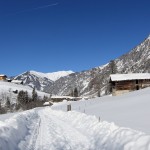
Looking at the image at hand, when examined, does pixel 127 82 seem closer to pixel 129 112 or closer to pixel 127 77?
pixel 127 77

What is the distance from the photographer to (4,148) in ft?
43.6

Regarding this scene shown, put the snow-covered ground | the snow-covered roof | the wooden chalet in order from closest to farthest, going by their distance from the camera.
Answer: the snow-covered ground < the snow-covered roof < the wooden chalet

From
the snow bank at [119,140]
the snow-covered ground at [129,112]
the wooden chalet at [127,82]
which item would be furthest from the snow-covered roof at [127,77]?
the snow bank at [119,140]

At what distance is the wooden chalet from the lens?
84.5 metres

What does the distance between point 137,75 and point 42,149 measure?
75384 millimetres

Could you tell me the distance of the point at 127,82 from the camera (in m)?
85.8

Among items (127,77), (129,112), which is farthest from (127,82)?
(129,112)

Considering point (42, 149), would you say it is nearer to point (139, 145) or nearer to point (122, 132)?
point (122, 132)

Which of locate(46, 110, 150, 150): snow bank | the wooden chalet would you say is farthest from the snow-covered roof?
locate(46, 110, 150, 150): snow bank

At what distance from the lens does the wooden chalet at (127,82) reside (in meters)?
84.5

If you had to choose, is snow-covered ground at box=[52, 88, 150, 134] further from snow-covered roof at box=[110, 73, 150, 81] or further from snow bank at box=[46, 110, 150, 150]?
snow-covered roof at box=[110, 73, 150, 81]

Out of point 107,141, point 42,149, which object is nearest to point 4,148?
point 42,149

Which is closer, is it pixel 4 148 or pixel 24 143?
pixel 4 148

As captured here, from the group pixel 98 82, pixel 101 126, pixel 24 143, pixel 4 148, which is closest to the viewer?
pixel 4 148
